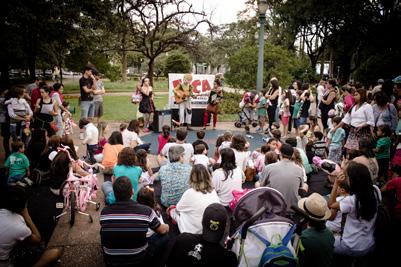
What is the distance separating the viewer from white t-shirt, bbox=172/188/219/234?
13.6 feet

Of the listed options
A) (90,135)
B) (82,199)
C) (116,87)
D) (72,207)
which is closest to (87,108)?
(90,135)

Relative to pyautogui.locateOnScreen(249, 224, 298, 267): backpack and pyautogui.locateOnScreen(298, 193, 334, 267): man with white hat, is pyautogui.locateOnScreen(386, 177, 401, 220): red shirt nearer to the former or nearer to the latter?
pyautogui.locateOnScreen(298, 193, 334, 267): man with white hat

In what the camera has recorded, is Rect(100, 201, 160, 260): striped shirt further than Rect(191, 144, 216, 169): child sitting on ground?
No

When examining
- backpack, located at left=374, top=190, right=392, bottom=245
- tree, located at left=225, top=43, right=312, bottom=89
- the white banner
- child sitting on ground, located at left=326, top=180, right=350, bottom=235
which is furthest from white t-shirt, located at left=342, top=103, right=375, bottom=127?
tree, located at left=225, top=43, right=312, bottom=89

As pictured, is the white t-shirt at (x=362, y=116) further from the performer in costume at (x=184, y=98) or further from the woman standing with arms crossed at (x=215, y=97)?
the performer in costume at (x=184, y=98)

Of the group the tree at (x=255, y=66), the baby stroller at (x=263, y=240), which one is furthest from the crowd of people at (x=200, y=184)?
the tree at (x=255, y=66)

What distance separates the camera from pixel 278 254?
311 cm

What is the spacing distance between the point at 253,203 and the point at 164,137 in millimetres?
4584

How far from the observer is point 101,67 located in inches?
1340

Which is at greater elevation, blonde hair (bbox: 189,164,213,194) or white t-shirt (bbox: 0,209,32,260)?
blonde hair (bbox: 189,164,213,194)

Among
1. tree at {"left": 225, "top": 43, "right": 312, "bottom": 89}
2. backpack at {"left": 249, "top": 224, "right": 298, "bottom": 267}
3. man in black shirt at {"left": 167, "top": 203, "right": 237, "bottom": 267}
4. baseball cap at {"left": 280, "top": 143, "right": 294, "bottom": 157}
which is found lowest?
backpack at {"left": 249, "top": 224, "right": 298, "bottom": 267}

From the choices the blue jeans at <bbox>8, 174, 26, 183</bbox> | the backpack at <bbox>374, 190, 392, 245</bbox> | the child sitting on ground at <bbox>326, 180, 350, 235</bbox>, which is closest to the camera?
the backpack at <bbox>374, 190, 392, 245</bbox>

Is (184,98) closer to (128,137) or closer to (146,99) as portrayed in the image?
(146,99)

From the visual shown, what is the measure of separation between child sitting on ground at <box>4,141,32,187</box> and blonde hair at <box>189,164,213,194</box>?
3.47 m
